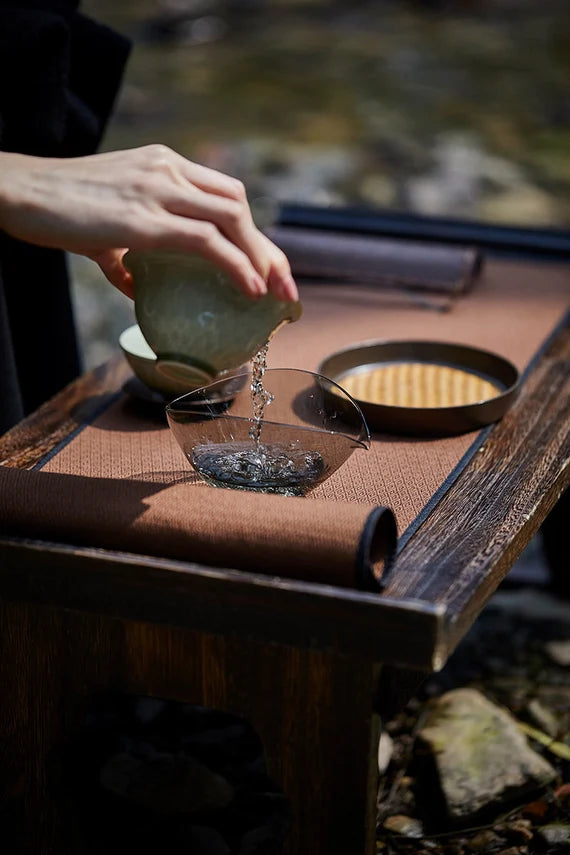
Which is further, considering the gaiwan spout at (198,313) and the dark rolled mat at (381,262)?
the dark rolled mat at (381,262)

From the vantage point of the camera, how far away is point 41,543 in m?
1.03

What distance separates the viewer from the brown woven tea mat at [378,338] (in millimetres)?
1244

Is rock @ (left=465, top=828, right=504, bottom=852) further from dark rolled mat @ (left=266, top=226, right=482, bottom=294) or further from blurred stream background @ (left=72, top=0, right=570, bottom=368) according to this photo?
blurred stream background @ (left=72, top=0, right=570, bottom=368)

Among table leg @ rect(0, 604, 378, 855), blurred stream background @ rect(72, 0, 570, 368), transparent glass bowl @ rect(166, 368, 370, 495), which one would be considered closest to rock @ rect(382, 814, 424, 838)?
table leg @ rect(0, 604, 378, 855)

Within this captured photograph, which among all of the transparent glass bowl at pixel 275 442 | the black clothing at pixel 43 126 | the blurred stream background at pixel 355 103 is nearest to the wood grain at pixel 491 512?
the transparent glass bowl at pixel 275 442

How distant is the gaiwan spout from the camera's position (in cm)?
100

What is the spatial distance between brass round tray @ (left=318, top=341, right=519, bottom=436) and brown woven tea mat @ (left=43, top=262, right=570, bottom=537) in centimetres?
2

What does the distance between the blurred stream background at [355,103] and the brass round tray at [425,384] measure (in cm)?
170

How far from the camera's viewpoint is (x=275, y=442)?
1203 mm

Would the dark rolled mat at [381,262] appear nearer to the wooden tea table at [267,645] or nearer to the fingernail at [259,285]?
the wooden tea table at [267,645]

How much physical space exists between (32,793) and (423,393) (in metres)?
0.68

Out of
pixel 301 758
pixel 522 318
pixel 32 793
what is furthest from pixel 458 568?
pixel 522 318

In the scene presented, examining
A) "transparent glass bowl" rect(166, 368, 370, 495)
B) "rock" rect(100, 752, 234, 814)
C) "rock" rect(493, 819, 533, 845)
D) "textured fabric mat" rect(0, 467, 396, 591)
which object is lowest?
"rock" rect(493, 819, 533, 845)

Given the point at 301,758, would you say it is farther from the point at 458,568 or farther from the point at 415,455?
the point at 415,455
